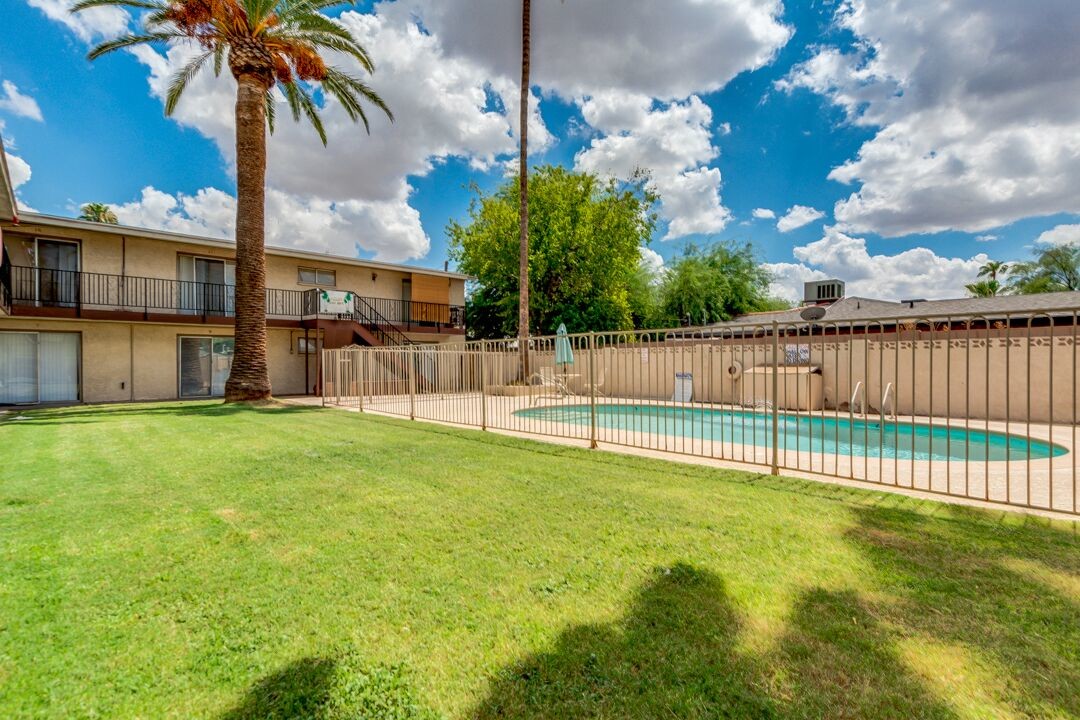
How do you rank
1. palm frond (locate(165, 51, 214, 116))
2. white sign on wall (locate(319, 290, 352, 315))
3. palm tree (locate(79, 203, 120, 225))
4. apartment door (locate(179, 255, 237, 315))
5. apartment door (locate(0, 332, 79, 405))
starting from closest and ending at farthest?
palm frond (locate(165, 51, 214, 116))
apartment door (locate(0, 332, 79, 405))
apartment door (locate(179, 255, 237, 315))
white sign on wall (locate(319, 290, 352, 315))
palm tree (locate(79, 203, 120, 225))

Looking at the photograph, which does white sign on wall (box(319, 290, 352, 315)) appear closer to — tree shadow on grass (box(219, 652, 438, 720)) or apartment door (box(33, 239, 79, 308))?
apartment door (box(33, 239, 79, 308))

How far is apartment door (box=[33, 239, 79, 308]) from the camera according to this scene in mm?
14602

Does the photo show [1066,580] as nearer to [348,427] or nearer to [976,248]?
[348,427]

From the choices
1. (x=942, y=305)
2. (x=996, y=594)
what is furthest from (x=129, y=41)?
(x=942, y=305)

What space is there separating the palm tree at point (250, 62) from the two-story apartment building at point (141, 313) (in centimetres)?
404

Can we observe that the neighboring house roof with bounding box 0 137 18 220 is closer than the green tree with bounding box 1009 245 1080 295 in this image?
Yes

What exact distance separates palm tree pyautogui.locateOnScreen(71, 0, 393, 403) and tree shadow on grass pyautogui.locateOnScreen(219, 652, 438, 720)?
13.7 metres

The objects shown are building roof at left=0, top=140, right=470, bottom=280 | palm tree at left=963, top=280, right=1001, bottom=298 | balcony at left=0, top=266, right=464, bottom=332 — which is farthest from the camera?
palm tree at left=963, top=280, right=1001, bottom=298

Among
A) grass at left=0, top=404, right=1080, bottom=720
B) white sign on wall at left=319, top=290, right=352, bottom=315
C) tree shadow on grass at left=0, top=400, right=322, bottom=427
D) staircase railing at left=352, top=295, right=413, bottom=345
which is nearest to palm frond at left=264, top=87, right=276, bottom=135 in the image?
white sign on wall at left=319, top=290, right=352, bottom=315

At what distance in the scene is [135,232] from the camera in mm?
15445

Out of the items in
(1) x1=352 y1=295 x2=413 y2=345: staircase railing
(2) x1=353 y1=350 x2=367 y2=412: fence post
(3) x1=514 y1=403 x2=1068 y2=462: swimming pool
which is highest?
(1) x1=352 y1=295 x2=413 y2=345: staircase railing

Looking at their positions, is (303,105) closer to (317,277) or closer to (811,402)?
(317,277)

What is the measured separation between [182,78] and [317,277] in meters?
7.77

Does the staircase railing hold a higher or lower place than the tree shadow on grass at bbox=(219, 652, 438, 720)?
higher
